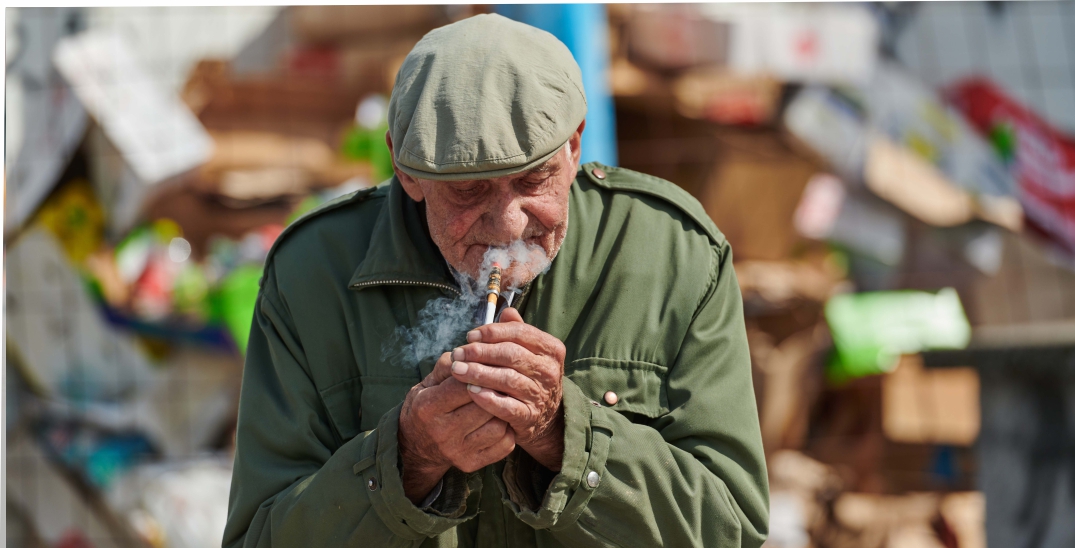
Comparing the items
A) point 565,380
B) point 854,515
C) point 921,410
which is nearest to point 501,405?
point 565,380

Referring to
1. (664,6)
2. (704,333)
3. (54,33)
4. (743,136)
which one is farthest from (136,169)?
(704,333)

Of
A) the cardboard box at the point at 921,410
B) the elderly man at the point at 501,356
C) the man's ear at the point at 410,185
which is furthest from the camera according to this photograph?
the cardboard box at the point at 921,410

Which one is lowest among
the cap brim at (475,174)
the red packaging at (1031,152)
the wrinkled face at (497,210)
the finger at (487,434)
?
the red packaging at (1031,152)

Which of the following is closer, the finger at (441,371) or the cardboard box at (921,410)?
the finger at (441,371)

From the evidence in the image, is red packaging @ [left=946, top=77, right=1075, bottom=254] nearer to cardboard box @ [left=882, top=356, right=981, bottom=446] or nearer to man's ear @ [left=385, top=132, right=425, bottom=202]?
cardboard box @ [left=882, top=356, right=981, bottom=446]

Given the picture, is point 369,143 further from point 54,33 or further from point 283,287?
point 283,287

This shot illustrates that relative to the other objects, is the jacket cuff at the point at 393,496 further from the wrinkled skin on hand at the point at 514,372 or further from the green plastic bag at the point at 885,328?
the green plastic bag at the point at 885,328

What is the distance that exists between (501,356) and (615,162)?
15.4 ft

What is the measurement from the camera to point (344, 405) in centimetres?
172

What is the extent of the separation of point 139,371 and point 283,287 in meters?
5.17

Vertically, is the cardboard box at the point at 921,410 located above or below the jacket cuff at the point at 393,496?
below

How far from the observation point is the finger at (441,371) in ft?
4.64

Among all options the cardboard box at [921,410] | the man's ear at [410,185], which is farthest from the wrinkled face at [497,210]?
the cardboard box at [921,410]

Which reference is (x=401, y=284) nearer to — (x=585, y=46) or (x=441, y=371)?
(x=441, y=371)
